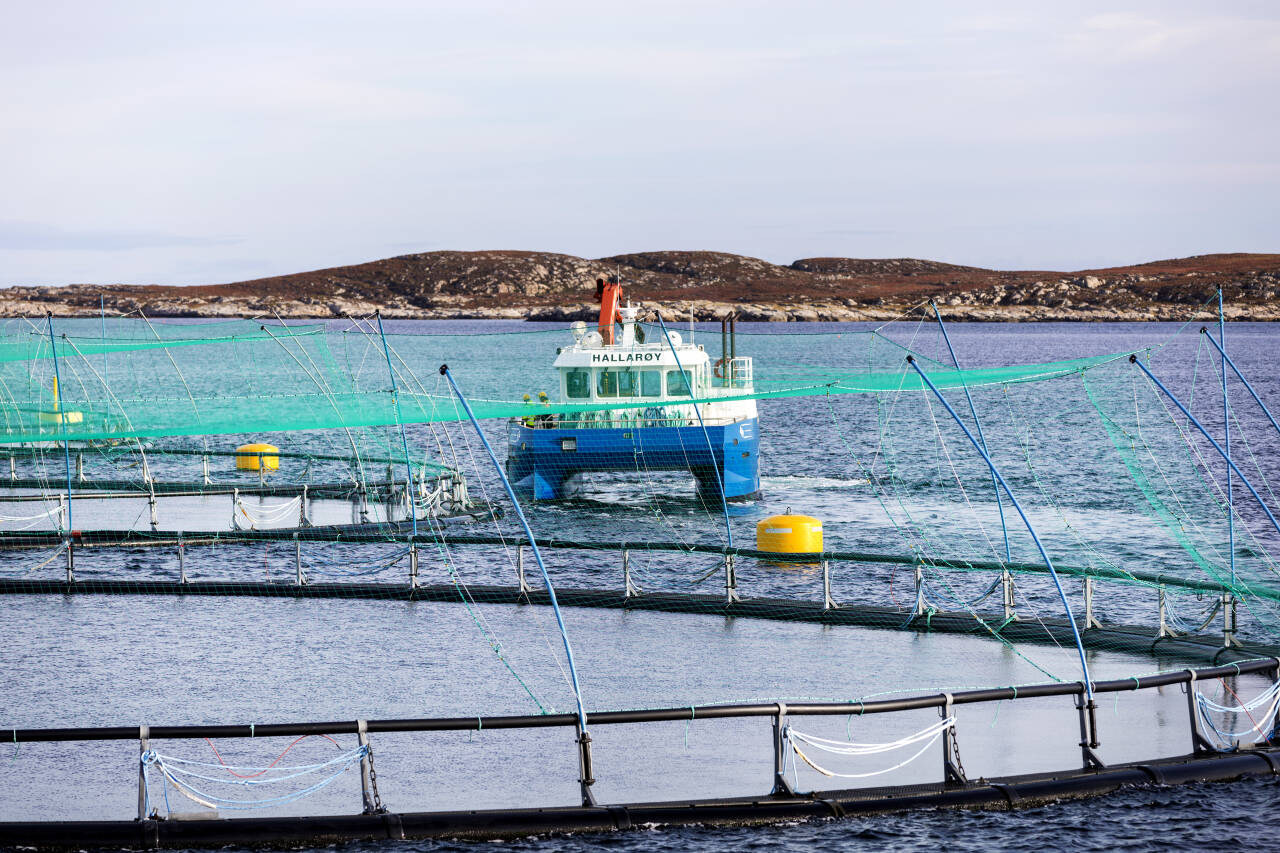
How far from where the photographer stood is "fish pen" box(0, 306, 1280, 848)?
48.0ft

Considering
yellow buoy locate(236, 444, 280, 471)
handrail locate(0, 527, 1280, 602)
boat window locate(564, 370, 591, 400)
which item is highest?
boat window locate(564, 370, 591, 400)

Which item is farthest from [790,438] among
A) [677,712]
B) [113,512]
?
[677,712]

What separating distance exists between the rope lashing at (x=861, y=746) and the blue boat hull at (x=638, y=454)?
2641 cm

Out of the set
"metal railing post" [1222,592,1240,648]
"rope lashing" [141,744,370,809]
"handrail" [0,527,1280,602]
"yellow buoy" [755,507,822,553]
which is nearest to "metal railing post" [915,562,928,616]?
"handrail" [0,527,1280,602]

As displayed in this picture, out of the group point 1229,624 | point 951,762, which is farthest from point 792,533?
point 951,762

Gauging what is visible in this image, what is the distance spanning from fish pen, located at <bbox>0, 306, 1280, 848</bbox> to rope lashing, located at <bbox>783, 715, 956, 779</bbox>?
0.08 metres

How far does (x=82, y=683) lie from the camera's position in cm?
2052

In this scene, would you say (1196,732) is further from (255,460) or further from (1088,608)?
(255,460)

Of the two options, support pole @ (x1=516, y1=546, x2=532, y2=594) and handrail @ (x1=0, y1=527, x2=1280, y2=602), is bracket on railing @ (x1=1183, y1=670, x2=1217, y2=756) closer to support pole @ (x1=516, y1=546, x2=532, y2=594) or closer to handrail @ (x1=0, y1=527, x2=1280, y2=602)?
handrail @ (x1=0, y1=527, x2=1280, y2=602)

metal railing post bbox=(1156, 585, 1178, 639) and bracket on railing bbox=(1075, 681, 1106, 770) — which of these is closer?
bracket on railing bbox=(1075, 681, 1106, 770)

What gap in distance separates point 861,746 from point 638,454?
29124 mm

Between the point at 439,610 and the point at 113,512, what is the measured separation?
729 inches

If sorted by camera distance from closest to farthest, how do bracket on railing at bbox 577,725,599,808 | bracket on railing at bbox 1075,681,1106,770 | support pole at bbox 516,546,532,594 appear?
bracket on railing at bbox 577,725,599,808 < bracket on railing at bbox 1075,681,1106,770 < support pole at bbox 516,546,532,594

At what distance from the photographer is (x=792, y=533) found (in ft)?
98.6
